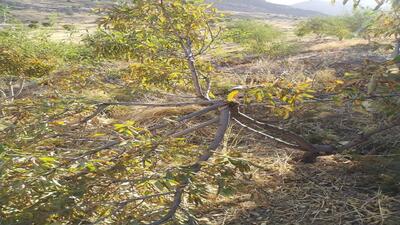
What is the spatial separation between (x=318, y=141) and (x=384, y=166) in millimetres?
939

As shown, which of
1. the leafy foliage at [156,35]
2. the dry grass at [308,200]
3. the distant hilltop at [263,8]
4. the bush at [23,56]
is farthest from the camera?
the distant hilltop at [263,8]

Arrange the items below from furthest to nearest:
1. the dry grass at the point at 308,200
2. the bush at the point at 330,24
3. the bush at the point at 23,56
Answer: the bush at the point at 330,24 < the bush at the point at 23,56 < the dry grass at the point at 308,200

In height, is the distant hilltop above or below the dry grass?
below

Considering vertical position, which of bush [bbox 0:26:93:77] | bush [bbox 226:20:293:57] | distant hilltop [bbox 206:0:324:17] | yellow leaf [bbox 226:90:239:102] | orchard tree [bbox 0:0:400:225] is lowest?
distant hilltop [bbox 206:0:324:17]

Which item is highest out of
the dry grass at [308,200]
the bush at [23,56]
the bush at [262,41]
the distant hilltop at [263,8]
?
the dry grass at [308,200]

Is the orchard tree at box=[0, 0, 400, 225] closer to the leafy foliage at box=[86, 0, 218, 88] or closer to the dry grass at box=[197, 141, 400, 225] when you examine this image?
the dry grass at box=[197, 141, 400, 225]

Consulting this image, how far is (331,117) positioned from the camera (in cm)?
428

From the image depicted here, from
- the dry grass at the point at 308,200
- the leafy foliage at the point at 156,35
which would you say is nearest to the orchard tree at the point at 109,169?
the dry grass at the point at 308,200

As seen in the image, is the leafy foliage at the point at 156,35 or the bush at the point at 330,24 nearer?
the leafy foliage at the point at 156,35

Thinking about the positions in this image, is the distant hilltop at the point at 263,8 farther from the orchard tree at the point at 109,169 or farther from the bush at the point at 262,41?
the orchard tree at the point at 109,169

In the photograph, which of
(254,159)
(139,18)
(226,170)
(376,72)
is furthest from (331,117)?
(226,170)

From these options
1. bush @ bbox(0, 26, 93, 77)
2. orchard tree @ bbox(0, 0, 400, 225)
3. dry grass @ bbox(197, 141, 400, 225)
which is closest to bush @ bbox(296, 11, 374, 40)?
bush @ bbox(0, 26, 93, 77)

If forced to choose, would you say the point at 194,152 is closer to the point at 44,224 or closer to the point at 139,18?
the point at 44,224

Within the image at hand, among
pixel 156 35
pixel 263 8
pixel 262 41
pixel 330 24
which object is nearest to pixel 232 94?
pixel 156 35
